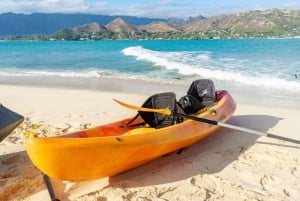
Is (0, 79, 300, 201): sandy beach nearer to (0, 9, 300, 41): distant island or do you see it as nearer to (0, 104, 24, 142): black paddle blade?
(0, 104, 24, 142): black paddle blade

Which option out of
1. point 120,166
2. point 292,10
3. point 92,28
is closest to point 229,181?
point 120,166

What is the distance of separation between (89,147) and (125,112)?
4.19 m

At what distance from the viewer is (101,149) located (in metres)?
4.33

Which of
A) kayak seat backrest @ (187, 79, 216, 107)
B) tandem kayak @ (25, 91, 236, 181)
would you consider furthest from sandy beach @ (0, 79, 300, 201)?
kayak seat backrest @ (187, 79, 216, 107)

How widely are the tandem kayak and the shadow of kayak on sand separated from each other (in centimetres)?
19

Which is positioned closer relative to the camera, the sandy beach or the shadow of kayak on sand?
the sandy beach

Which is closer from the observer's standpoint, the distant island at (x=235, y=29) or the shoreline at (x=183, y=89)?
the shoreline at (x=183, y=89)

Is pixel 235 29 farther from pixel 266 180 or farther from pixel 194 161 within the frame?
pixel 266 180

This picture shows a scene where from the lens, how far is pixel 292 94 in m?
11.1

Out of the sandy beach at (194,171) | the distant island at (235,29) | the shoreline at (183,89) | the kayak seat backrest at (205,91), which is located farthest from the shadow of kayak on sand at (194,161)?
the distant island at (235,29)

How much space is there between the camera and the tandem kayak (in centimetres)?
410

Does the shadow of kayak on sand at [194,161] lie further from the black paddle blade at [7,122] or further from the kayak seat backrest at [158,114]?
the black paddle blade at [7,122]

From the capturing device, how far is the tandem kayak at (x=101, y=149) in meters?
4.10

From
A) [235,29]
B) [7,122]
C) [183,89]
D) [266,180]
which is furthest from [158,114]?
[235,29]
